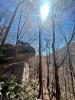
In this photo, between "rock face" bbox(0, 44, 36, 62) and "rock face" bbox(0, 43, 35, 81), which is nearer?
"rock face" bbox(0, 43, 35, 81)

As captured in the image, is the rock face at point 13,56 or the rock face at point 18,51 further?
the rock face at point 18,51

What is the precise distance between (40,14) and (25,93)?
37.5 ft

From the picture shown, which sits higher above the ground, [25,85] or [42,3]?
[42,3]

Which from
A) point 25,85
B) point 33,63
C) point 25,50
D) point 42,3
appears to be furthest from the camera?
point 33,63

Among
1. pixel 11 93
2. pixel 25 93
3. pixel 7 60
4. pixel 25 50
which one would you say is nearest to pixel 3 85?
pixel 11 93

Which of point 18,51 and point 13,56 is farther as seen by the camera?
point 18,51

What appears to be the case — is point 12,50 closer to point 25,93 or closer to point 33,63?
point 25,93

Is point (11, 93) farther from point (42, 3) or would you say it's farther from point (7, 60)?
point (42, 3)

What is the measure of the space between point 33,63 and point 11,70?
29258 millimetres

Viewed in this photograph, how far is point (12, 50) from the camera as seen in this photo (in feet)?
62.9

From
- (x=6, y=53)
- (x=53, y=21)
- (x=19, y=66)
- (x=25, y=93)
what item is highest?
(x=53, y=21)

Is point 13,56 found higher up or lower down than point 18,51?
lower down

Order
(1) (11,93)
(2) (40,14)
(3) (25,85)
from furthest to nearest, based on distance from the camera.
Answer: (2) (40,14) → (3) (25,85) → (1) (11,93)

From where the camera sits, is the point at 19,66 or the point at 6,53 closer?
the point at 6,53
